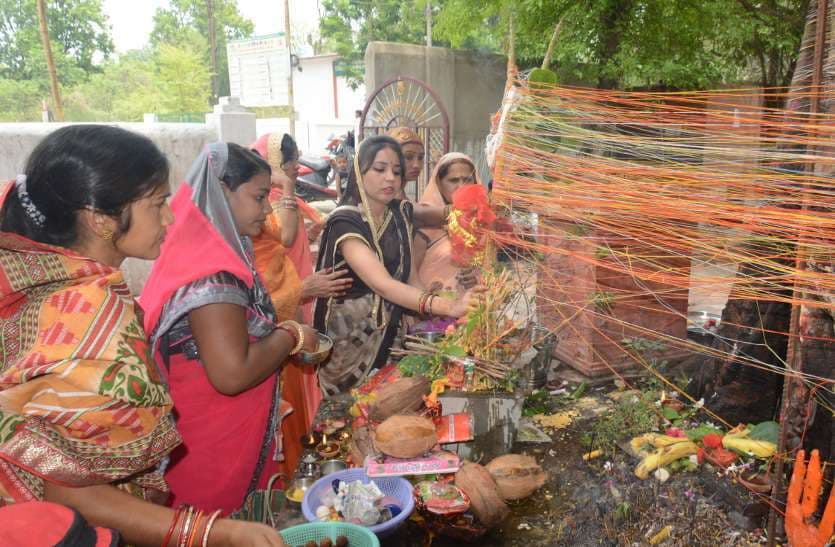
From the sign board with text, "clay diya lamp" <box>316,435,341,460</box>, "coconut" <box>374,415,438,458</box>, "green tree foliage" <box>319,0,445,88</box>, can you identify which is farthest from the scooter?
"coconut" <box>374,415,438,458</box>

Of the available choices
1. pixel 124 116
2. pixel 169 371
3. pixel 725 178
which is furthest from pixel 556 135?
pixel 124 116

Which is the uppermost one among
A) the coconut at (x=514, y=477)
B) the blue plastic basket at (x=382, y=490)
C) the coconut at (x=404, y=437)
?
the coconut at (x=404, y=437)

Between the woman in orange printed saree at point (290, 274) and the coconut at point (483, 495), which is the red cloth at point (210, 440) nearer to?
the woman in orange printed saree at point (290, 274)

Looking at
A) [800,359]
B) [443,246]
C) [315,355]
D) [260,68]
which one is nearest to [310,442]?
[315,355]

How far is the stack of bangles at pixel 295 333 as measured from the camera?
2.22 m

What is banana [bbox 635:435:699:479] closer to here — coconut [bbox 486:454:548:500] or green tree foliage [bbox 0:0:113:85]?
coconut [bbox 486:454:548:500]

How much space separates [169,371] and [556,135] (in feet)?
5.42

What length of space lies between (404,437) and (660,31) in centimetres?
589

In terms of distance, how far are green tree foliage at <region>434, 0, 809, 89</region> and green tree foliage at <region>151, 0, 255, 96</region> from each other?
31.1 metres

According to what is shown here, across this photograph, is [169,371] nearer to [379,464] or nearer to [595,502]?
[379,464]

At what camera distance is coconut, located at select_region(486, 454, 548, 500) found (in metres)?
2.12

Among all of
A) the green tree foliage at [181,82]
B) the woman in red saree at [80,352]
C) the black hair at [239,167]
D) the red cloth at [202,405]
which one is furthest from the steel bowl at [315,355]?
the green tree foliage at [181,82]

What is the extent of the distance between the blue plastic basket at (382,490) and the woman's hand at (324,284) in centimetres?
115

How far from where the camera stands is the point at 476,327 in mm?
2396
